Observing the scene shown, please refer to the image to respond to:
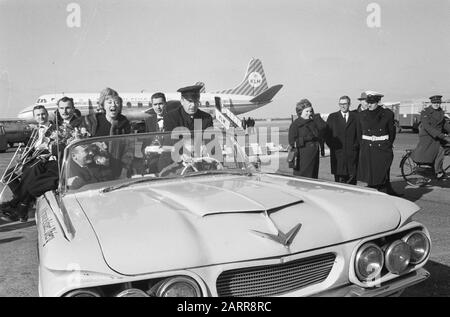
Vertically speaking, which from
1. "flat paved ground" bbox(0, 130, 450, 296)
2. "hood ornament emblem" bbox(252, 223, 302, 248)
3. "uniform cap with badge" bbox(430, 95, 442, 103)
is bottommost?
"flat paved ground" bbox(0, 130, 450, 296)

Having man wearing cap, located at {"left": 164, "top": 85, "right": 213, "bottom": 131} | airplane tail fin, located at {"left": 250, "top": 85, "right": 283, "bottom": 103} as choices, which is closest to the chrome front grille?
man wearing cap, located at {"left": 164, "top": 85, "right": 213, "bottom": 131}

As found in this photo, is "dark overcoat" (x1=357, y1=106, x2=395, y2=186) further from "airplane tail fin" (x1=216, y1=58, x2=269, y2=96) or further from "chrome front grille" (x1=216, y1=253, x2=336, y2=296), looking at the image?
"airplane tail fin" (x1=216, y1=58, x2=269, y2=96)

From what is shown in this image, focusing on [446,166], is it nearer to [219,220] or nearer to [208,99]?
[219,220]

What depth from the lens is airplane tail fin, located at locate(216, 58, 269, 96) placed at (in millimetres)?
42181

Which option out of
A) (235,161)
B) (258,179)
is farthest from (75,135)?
(258,179)

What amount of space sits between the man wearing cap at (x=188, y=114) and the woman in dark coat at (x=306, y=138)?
2.54 metres

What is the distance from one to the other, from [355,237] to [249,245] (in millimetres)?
637

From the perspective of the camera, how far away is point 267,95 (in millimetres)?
39781

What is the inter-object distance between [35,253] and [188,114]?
2385 millimetres

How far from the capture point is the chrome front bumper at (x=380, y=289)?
2357 millimetres

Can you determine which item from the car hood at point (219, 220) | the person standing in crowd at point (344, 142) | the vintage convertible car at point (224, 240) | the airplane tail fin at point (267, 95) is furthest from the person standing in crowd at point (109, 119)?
the airplane tail fin at point (267, 95)

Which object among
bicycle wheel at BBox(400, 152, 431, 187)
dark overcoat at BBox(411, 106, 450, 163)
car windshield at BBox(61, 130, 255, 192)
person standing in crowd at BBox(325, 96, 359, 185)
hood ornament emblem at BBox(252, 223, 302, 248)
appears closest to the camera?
hood ornament emblem at BBox(252, 223, 302, 248)

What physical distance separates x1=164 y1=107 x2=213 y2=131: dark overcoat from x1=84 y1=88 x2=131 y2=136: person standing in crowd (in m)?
0.74

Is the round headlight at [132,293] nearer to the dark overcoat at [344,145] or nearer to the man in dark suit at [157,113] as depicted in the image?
the man in dark suit at [157,113]
